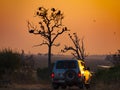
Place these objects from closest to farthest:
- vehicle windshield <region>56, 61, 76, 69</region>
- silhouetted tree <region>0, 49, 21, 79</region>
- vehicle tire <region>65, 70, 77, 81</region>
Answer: vehicle tire <region>65, 70, 77, 81</region> < vehicle windshield <region>56, 61, 76, 69</region> < silhouetted tree <region>0, 49, 21, 79</region>

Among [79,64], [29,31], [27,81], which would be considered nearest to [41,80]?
[27,81]

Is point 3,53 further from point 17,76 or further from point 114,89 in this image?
point 114,89

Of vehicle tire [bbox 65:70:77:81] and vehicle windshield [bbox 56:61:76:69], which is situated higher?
vehicle windshield [bbox 56:61:76:69]

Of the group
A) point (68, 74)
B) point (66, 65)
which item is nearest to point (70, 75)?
point (68, 74)

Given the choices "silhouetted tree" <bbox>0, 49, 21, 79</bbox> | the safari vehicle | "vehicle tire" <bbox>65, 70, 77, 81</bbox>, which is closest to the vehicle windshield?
the safari vehicle

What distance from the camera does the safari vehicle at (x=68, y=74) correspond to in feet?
135

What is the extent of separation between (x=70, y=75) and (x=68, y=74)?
0.15 m

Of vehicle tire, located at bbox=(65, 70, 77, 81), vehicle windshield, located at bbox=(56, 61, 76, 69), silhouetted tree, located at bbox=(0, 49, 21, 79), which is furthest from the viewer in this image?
silhouetted tree, located at bbox=(0, 49, 21, 79)

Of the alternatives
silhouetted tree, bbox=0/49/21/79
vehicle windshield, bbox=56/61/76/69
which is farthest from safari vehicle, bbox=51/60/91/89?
silhouetted tree, bbox=0/49/21/79

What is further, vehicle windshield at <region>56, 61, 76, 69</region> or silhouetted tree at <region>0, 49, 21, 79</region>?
silhouetted tree at <region>0, 49, 21, 79</region>

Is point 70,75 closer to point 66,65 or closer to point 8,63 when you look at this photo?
point 66,65

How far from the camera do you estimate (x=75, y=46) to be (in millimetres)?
73625

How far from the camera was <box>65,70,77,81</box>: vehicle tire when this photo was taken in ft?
134

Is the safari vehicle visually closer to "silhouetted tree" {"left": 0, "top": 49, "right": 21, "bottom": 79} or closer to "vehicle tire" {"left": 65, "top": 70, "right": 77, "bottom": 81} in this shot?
"vehicle tire" {"left": 65, "top": 70, "right": 77, "bottom": 81}
